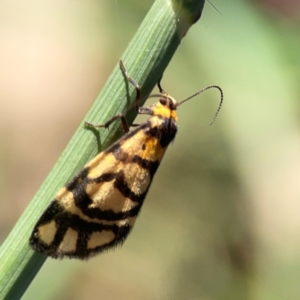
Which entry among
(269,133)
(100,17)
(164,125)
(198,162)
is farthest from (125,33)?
(164,125)

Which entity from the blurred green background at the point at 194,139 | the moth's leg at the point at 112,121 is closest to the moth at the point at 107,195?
the moth's leg at the point at 112,121

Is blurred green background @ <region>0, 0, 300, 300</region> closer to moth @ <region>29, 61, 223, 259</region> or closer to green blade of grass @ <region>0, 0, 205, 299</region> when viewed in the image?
moth @ <region>29, 61, 223, 259</region>

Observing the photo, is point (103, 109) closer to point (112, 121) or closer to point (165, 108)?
Answer: point (112, 121)

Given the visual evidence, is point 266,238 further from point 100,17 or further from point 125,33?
point 100,17

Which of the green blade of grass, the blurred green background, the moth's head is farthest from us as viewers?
the blurred green background

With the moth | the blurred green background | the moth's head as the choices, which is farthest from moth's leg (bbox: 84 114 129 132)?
the blurred green background

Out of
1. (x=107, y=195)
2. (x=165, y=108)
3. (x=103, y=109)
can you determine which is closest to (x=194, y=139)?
(x=165, y=108)

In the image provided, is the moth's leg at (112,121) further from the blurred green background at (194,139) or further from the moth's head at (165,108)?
the blurred green background at (194,139)
